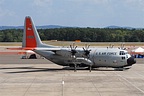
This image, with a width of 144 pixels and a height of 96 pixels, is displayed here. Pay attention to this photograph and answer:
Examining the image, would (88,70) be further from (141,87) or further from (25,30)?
(141,87)

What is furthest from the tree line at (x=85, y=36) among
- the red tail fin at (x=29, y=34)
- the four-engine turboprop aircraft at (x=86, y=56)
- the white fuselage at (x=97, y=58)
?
the white fuselage at (x=97, y=58)

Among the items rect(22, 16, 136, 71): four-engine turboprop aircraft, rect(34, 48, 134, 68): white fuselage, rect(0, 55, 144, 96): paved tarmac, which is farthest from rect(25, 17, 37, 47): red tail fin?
rect(0, 55, 144, 96): paved tarmac

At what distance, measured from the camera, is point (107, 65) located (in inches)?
1681

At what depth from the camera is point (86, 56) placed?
43.0 metres

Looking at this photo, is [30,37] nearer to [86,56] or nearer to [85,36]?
[86,56]

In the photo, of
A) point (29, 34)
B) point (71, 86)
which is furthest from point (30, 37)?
point (71, 86)

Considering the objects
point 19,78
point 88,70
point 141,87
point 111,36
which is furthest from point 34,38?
point 111,36

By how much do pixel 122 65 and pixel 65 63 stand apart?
7.36m

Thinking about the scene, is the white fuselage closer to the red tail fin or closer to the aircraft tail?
the aircraft tail

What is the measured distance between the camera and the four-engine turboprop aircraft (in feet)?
138

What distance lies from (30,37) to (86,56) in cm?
830

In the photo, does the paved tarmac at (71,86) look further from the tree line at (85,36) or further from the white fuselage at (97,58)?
the tree line at (85,36)

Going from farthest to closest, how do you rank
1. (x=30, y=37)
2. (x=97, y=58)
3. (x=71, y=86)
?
(x=30, y=37) < (x=97, y=58) < (x=71, y=86)

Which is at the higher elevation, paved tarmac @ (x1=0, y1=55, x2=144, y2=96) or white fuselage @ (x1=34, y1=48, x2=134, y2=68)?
white fuselage @ (x1=34, y1=48, x2=134, y2=68)
